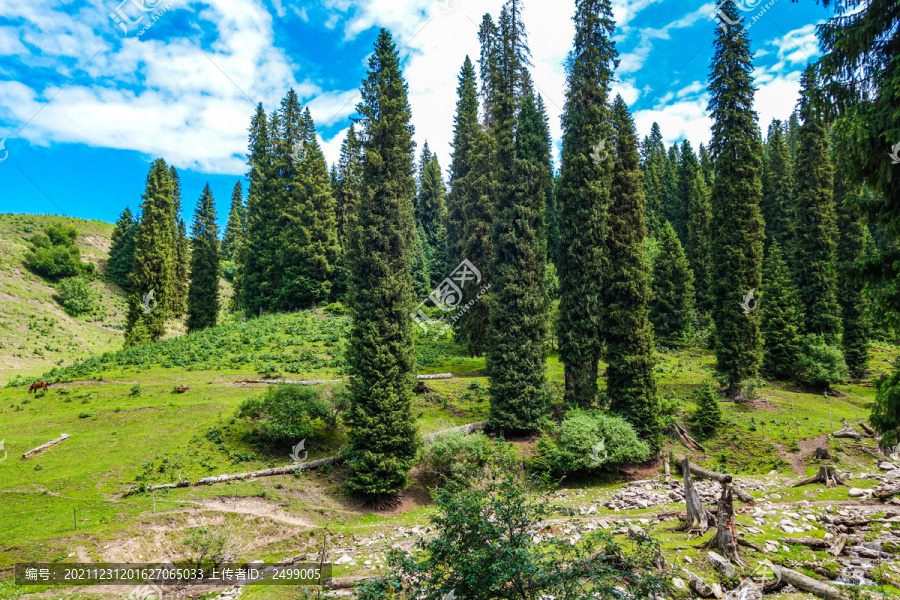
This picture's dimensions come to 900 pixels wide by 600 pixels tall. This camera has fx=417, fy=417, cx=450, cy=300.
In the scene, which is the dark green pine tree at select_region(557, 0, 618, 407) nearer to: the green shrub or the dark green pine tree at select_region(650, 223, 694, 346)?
the green shrub

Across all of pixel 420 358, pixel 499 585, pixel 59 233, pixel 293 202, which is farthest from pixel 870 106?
pixel 59 233

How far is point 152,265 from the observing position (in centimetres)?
3938

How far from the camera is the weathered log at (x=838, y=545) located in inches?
410

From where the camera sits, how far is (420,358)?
113 ft

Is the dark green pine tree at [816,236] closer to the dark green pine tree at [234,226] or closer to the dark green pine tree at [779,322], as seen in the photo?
the dark green pine tree at [779,322]

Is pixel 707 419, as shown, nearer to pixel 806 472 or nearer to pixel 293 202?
pixel 806 472

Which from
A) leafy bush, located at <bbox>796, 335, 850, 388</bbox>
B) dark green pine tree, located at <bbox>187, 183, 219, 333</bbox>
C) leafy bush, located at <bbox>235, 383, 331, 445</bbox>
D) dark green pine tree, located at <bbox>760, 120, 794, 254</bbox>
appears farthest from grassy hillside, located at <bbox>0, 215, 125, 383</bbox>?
dark green pine tree, located at <bbox>760, 120, 794, 254</bbox>

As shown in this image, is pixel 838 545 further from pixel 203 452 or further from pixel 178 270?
pixel 178 270

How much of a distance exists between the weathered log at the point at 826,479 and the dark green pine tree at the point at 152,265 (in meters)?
45.8

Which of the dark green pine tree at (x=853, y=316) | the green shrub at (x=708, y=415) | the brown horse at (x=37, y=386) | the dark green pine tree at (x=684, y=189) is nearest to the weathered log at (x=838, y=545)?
the green shrub at (x=708, y=415)

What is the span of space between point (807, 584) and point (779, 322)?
90.9 feet

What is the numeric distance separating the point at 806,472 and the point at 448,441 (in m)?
16.5

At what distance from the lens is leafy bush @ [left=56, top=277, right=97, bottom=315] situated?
53.0 m

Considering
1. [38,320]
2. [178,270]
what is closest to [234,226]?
[178,270]
